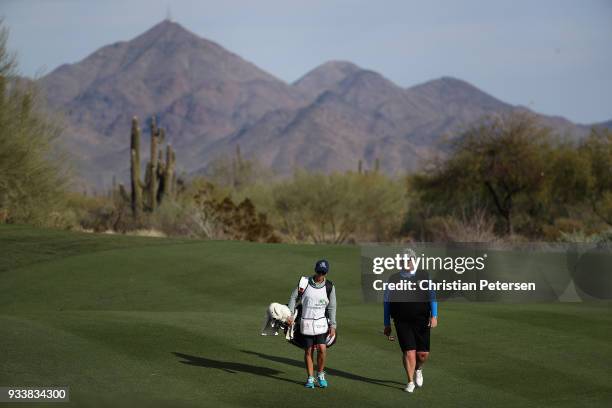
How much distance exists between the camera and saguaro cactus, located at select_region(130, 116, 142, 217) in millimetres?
50156

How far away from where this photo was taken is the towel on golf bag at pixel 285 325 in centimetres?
1285

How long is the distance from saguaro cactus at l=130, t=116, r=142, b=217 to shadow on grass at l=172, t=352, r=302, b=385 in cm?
3561

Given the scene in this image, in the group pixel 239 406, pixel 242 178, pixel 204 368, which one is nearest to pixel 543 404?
pixel 239 406

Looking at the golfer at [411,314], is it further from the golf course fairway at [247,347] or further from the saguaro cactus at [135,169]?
the saguaro cactus at [135,169]

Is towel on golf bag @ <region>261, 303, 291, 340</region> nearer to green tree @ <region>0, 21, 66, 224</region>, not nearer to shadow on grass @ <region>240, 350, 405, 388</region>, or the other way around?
shadow on grass @ <region>240, 350, 405, 388</region>

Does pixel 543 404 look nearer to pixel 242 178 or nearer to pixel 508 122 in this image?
pixel 508 122

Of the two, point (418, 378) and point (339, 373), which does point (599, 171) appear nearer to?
point (339, 373)

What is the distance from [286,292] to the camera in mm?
25359

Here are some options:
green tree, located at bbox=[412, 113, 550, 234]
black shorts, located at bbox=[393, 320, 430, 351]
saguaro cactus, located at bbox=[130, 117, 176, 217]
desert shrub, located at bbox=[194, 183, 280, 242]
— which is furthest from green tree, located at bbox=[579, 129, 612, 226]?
black shorts, located at bbox=[393, 320, 430, 351]

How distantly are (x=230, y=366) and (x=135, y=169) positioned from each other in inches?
1466

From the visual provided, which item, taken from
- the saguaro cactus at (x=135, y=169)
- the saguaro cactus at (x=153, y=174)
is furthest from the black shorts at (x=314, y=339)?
the saguaro cactus at (x=153, y=174)

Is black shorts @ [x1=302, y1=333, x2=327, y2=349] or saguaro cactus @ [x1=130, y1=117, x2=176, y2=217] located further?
saguaro cactus @ [x1=130, y1=117, x2=176, y2=217]

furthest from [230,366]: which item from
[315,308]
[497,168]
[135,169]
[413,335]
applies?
[497,168]

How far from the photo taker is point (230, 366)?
14594mm
